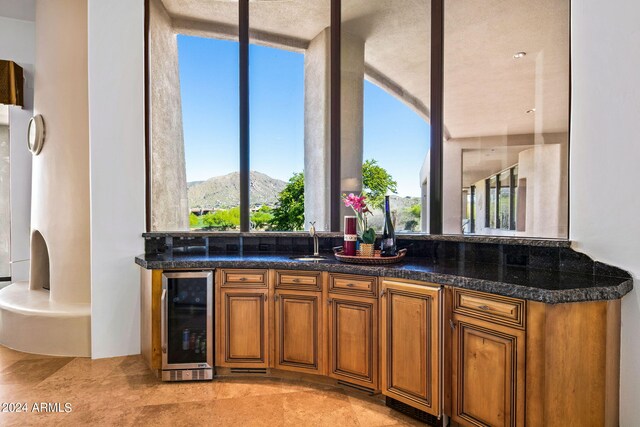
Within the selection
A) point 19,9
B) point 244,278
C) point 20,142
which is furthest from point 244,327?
point 19,9

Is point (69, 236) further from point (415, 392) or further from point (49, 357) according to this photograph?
point (415, 392)

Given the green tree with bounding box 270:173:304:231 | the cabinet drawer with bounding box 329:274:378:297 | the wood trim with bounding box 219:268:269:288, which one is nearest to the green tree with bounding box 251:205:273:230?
the green tree with bounding box 270:173:304:231

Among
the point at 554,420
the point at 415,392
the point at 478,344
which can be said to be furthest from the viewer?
the point at 415,392

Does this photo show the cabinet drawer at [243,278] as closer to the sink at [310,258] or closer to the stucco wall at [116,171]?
the sink at [310,258]

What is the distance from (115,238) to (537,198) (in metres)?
3.32

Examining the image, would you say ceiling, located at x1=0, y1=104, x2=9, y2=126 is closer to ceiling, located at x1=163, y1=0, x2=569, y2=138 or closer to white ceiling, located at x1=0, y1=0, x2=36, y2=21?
white ceiling, located at x1=0, y1=0, x2=36, y2=21

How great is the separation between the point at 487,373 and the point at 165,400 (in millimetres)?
2023

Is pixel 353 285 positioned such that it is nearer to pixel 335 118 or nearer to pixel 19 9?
pixel 335 118

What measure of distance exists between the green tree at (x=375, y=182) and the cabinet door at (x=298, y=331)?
108 cm

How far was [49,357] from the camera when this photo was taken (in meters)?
3.27

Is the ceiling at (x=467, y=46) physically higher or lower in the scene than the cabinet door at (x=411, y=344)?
higher

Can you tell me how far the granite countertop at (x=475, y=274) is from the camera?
175 centimetres

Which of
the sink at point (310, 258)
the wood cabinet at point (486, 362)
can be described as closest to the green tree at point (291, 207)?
the sink at point (310, 258)

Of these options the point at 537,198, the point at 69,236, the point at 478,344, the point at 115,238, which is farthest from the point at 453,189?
the point at 69,236
